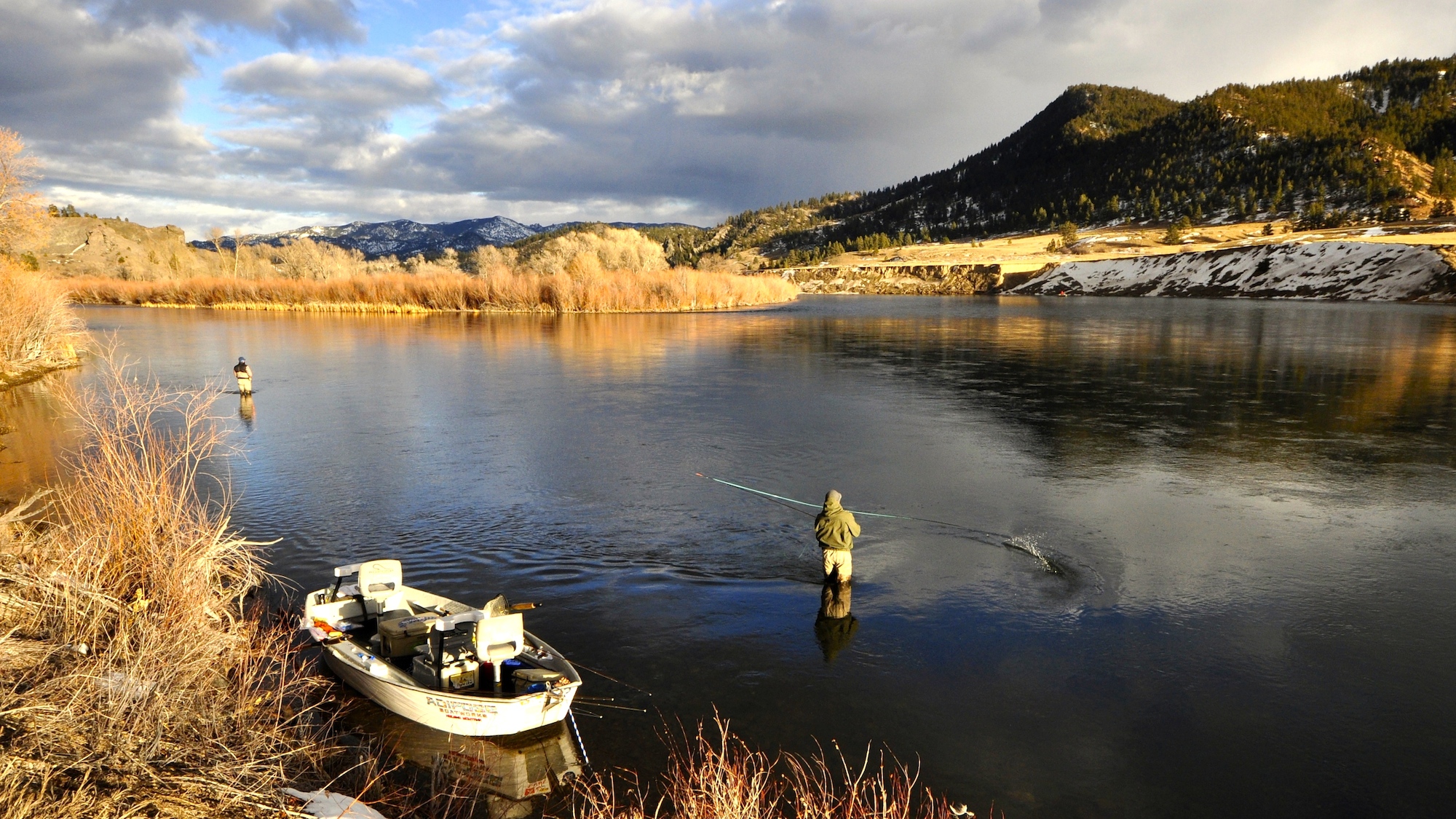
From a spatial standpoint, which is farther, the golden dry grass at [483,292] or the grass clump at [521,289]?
the grass clump at [521,289]

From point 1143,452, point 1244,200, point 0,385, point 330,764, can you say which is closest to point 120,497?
point 330,764

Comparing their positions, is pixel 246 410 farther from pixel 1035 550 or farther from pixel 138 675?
pixel 1035 550

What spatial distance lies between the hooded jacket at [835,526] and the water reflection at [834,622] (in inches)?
34.3

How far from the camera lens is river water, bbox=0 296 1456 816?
8977 millimetres

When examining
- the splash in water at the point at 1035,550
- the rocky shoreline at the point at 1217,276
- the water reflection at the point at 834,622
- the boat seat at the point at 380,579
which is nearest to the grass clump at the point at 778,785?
the water reflection at the point at 834,622

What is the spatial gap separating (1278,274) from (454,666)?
115490 millimetres

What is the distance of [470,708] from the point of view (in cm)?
853

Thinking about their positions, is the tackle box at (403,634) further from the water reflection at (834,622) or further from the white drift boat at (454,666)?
the water reflection at (834,622)

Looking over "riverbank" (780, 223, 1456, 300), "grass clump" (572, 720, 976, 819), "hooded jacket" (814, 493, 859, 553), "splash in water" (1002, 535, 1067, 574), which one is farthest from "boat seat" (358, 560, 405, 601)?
"riverbank" (780, 223, 1456, 300)

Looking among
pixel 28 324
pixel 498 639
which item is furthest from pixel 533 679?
pixel 28 324

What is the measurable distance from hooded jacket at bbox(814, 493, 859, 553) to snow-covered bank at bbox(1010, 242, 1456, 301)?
93791 millimetres

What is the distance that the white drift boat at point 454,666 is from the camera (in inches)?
338

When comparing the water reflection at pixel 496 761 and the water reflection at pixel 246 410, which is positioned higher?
the water reflection at pixel 246 410

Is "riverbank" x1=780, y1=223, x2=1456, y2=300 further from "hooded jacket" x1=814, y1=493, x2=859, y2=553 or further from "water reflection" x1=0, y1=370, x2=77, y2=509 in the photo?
"water reflection" x1=0, y1=370, x2=77, y2=509
